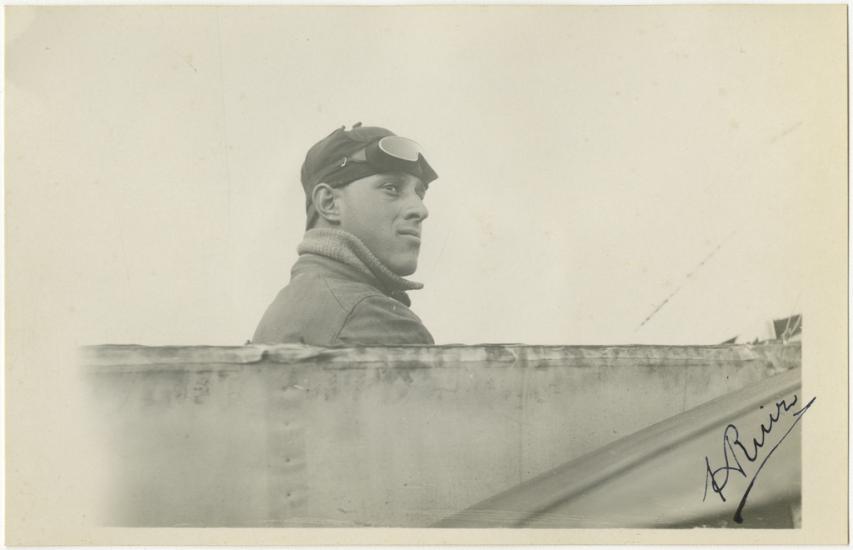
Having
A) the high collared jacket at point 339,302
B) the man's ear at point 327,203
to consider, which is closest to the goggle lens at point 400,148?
the man's ear at point 327,203

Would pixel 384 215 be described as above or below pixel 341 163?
below

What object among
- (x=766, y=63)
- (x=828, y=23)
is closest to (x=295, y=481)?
(x=766, y=63)

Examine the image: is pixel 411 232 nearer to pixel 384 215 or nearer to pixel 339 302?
pixel 384 215

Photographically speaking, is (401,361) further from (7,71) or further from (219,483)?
(7,71)
